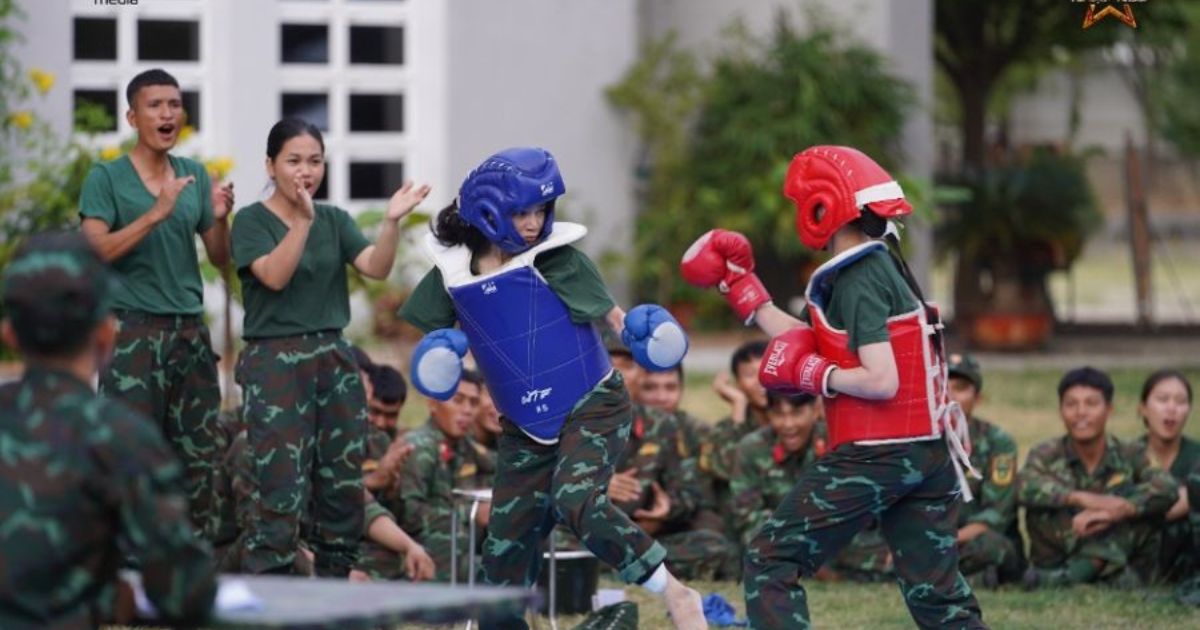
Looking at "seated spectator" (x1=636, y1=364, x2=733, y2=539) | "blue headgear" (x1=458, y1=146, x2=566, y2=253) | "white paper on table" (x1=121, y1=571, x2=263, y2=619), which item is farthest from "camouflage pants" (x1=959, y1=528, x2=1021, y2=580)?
"white paper on table" (x1=121, y1=571, x2=263, y2=619)

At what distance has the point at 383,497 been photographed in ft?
29.9

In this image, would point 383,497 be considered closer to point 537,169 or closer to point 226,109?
point 537,169

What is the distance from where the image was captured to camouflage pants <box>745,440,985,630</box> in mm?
6480

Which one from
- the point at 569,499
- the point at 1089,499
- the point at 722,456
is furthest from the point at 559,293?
the point at 1089,499

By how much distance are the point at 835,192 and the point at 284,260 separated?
1.94m

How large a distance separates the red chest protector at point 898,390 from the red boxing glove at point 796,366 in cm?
5

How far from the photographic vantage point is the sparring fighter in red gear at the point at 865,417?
6.46 meters

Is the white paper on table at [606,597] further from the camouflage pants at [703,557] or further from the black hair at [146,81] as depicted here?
the black hair at [146,81]

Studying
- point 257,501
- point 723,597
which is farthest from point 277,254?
point 723,597

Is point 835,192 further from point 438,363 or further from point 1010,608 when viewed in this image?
point 1010,608

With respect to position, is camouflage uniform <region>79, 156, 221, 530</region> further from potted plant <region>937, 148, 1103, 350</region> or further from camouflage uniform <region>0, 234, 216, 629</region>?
potted plant <region>937, 148, 1103, 350</region>

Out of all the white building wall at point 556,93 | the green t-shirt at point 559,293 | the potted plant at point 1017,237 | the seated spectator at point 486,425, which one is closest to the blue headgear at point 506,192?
the green t-shirt at point 559,293

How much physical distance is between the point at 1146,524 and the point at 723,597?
191 cm

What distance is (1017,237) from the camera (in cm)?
1861
